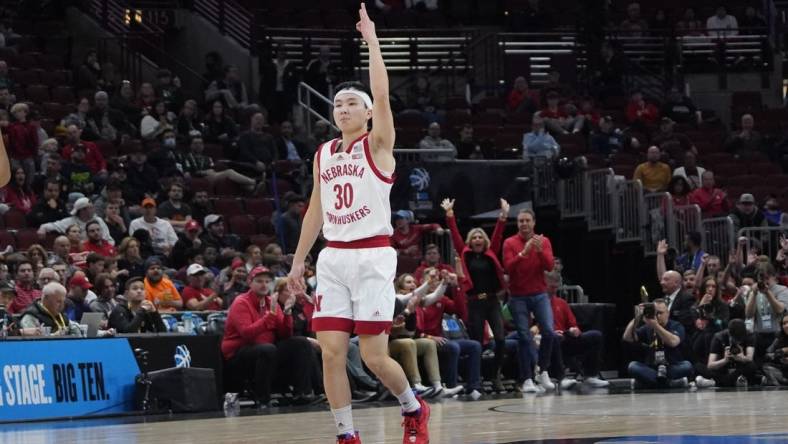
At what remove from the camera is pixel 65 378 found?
46.7ft

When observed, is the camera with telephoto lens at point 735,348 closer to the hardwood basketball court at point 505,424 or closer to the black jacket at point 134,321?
the hardwood basketball court at point 505,424

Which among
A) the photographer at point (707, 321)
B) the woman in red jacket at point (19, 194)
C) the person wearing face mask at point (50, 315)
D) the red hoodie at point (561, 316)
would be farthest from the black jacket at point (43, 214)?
the photographer at point (707, 321)

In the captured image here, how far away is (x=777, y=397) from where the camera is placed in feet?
48.2

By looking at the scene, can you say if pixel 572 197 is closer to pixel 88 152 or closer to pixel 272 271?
pixel 272 271

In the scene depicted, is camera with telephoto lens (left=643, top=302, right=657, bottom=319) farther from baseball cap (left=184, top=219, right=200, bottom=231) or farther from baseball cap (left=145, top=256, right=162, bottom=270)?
baseball cap (left=184, top=219, right=200, bottom=231)

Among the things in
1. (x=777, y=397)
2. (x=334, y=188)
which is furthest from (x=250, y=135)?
(x=334, y=188)

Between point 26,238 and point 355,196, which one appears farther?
point 26,238

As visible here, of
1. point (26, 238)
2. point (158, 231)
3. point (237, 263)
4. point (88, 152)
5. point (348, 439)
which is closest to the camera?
point (348, 439)

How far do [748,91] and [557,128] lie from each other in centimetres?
545

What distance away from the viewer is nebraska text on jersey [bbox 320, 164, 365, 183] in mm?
8979

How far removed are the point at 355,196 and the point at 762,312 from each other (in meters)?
10.3

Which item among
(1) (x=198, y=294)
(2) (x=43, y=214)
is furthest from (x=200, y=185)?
(1) (x=198, y=294)

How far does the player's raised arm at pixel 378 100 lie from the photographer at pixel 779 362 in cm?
975

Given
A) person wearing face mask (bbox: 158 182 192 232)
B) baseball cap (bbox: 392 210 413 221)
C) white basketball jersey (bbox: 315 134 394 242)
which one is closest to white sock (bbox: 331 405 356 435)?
white basketball jersey (bbox: 315 134 394 242)
